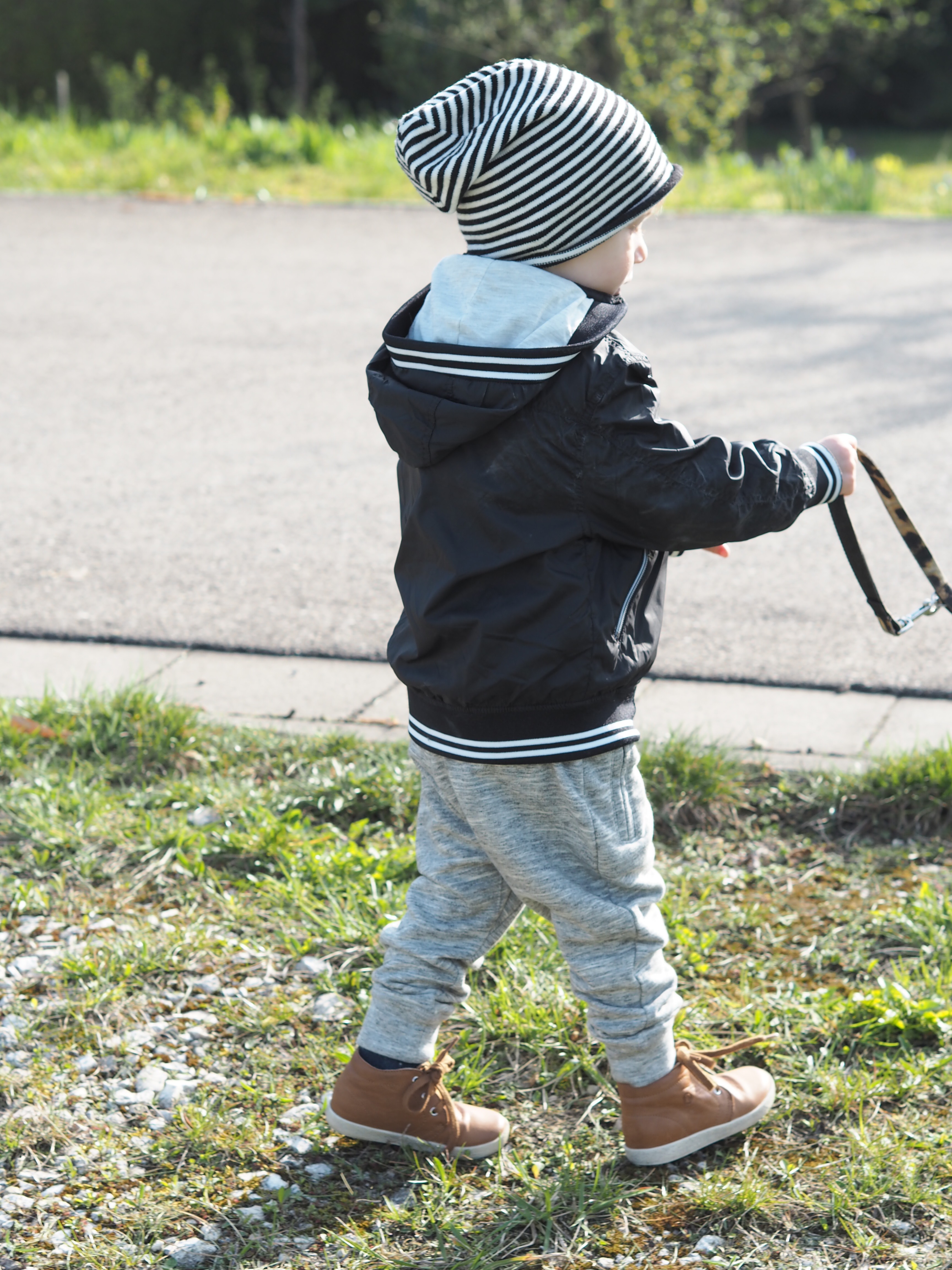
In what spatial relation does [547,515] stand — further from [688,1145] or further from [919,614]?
[688,1145]

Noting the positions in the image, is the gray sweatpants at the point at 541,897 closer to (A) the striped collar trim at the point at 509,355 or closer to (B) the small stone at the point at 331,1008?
(B) the small stone at the point at 331,1008

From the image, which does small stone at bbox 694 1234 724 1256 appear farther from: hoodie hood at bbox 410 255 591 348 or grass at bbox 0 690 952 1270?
hoodie hood at bbox 410 255 591 348

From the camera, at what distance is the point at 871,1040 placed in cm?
236

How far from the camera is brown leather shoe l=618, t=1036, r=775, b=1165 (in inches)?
83.0

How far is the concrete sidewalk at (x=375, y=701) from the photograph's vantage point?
331 centimetres

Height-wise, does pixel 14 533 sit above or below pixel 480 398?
below

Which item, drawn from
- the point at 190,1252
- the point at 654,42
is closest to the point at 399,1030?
the point at 190,1252

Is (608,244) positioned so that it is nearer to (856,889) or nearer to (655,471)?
(655,471)

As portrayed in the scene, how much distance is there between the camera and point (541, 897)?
205cm

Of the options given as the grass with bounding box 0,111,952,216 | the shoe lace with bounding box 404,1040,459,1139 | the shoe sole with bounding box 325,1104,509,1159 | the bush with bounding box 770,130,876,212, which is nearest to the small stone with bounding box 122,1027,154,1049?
the shoe sole with bounding box 325,1104,509,1159

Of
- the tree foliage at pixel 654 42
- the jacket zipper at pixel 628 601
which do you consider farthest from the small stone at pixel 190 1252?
the tree foliage at pixel 654 42

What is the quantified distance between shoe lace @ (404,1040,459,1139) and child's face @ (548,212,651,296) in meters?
1.17

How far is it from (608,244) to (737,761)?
1522 millimetres

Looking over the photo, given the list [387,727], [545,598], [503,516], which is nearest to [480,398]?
[503,516]
